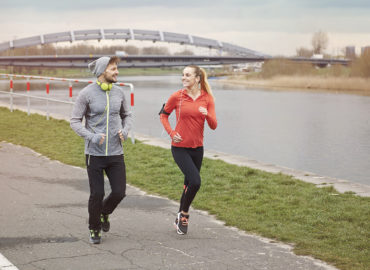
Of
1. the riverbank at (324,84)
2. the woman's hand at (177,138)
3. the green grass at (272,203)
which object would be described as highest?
the woman's hand at (177,138)

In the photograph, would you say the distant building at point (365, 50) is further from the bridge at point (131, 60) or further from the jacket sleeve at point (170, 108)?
the jacket sleeve at point (170, 108)

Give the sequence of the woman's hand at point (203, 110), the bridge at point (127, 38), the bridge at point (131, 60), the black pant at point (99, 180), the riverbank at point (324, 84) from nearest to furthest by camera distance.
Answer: the black pant at point (99, 180) < the woman's hand at point (203, 110) < the riverbank at point (324, 84) < the bridge at point (131, 60) < the bridge at point (127, 38)

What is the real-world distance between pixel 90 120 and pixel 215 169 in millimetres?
5007

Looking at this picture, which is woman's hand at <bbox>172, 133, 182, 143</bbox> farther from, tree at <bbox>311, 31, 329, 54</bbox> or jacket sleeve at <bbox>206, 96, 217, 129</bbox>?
tree at <bbox>311, 31, 329, 54</bbox>

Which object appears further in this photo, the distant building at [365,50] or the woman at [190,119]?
the distant building at [365,50]

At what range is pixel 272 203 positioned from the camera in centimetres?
776

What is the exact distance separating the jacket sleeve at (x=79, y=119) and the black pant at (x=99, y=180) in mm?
240

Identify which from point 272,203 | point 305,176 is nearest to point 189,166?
point 272,203

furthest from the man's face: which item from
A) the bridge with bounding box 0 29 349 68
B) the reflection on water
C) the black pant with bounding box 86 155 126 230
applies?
the bridge with bounding box 0 29 349 68

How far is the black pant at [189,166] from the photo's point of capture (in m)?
6.15

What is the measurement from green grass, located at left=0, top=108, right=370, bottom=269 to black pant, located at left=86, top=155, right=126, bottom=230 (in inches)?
55.9

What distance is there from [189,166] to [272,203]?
6.45 ft

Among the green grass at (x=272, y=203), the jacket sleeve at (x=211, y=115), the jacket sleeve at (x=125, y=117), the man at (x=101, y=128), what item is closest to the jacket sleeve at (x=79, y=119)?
the man at (x=101, y=128)

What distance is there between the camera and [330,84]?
59438mm
